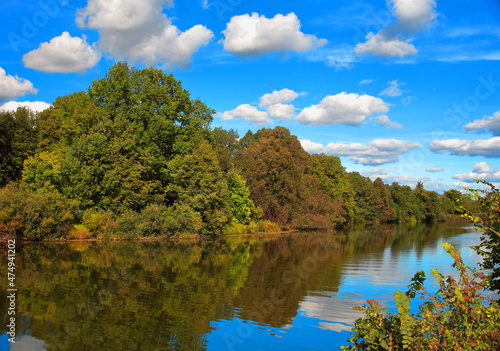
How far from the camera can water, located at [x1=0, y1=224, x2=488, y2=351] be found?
10.9m

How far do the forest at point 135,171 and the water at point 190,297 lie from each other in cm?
626

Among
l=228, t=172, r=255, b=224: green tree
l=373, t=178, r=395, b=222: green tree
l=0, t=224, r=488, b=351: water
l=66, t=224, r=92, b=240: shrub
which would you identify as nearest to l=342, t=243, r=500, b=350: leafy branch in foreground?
l=0, t=224, r=488, b=351: water

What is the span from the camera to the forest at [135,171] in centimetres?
3466

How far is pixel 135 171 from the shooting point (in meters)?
37.7

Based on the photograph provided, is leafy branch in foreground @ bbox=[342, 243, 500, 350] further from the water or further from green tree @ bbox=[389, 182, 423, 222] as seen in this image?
green tree @ bbox=[389, 182, 423, 222]

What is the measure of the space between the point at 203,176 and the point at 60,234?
14850 millimetres

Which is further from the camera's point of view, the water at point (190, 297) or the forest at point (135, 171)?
the forest at point (135, 171)

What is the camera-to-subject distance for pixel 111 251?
92.5 feet

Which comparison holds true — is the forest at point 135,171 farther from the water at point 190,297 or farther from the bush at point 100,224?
the water at point 190,297

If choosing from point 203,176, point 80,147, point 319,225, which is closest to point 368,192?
point 319,225

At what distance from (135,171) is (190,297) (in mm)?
24572

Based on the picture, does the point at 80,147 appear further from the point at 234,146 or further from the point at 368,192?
the point at 368,192

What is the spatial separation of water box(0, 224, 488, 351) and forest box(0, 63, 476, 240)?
6.26 metres

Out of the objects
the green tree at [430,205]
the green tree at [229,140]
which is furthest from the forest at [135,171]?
the green tree at [430,205]
